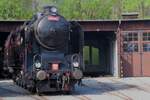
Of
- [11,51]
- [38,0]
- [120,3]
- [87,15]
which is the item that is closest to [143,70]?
[11,51]

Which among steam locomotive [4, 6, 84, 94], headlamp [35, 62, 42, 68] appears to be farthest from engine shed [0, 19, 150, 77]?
headlamp [35, 62, 42, 68]

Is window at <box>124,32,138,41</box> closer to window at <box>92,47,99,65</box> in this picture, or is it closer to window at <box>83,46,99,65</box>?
window at <box>83,46,99,65</box>

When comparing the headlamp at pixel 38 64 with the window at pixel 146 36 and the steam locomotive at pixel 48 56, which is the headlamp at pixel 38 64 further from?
the window at pixel 146 36

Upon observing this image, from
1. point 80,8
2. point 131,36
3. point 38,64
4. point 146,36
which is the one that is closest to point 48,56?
point 38,64

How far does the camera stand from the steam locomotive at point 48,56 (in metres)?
20.9

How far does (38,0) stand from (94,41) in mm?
33994

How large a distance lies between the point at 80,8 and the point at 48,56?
1538 inches

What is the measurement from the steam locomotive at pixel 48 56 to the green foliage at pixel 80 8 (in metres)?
33.6

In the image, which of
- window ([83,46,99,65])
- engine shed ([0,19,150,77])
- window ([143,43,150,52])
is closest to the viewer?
engine shed ([0,19,150,77])

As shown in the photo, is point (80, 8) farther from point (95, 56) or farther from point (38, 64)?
point (38, 64)

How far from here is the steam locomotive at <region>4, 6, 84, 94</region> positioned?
20906 mm

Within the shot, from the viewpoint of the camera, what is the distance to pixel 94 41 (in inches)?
1508

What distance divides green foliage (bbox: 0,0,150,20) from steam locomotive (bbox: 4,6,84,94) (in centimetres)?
3363

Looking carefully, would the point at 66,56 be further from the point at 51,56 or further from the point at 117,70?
the point at 117,70
